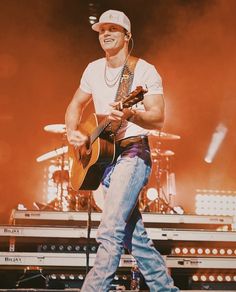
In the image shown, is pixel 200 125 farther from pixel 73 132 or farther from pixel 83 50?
pixel 73 132

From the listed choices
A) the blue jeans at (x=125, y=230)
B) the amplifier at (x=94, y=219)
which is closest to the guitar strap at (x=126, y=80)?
the blue jeans at (x=125, y=230)

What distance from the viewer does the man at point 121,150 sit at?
3576mm

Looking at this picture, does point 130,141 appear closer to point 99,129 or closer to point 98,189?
point 99,129

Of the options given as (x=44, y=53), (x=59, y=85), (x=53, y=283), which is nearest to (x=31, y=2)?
(x=44, y=53)

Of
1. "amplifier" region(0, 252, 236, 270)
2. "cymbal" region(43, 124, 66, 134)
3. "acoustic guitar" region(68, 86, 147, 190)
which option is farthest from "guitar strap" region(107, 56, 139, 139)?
"cymbal" region(43, 124, 66, 134)

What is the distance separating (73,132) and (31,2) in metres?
5.95

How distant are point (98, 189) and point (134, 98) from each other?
4.91 meters

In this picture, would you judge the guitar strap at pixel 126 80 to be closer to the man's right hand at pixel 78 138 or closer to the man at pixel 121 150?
the man at pixel 121 150

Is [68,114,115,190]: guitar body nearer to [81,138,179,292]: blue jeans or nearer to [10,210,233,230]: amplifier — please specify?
[81,138,179,292]: blue jeans

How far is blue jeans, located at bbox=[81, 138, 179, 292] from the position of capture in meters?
3.52

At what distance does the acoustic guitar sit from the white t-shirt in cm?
13

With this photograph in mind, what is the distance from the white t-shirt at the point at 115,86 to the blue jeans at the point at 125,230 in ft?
0.54

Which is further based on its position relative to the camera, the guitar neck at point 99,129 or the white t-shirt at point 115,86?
the white t-shirt at point 115,86

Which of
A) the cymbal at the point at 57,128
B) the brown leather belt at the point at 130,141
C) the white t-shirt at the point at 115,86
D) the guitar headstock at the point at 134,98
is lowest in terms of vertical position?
the brown leather belt at the point at 130,141
